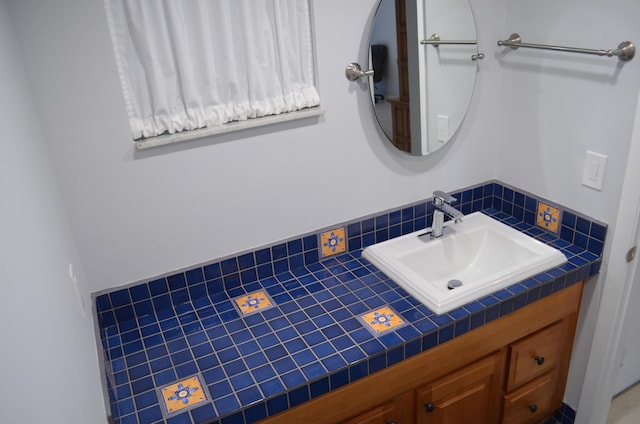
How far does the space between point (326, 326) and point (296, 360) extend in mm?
170

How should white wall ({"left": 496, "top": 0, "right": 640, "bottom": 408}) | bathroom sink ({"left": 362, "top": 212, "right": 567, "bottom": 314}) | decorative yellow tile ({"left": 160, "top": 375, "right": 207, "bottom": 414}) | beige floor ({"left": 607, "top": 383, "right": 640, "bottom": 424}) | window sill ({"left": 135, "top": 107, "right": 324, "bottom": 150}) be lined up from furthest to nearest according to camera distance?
1. beige floor ({"left": 607, "top": 383, "right": 640, "bottom": 424})
2. bathroom sink ({"left": 362, "top": 212, "right": 567, "bottom": 314})
3. white wall ({"left": 496, "top": 0, "right": 640, "bottom": 408})
4. window sill ({"left": 135, "top": 107, "right": 324, "bottom": 150})
5. decorative yellow tile ({"left": 160, "top": 375, "right": 207, "bottom": 414})

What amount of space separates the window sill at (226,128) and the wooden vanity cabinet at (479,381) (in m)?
0.83

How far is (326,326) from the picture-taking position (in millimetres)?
1589

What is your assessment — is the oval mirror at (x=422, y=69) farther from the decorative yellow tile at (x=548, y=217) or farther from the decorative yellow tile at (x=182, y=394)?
the decorative yellow tile at (x=182, y=394)

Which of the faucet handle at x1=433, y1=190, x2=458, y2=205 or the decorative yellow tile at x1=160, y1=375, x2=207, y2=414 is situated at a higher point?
the faucet handle at x1=433, y1=190, x2=458, y2=205

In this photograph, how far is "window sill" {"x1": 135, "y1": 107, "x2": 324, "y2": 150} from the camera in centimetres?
150

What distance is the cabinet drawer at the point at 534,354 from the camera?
186 centimetres

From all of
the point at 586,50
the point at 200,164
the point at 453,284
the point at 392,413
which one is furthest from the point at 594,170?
the point at 200,164

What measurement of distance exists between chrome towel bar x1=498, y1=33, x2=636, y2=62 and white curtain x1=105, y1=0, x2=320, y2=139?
79 centimetres

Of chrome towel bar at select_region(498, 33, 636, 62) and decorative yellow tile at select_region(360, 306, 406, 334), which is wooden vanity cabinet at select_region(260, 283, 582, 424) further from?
chrome towel bar at select_region(498, 33, 636, 62)

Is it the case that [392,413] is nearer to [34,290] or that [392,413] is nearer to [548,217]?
[548,217]

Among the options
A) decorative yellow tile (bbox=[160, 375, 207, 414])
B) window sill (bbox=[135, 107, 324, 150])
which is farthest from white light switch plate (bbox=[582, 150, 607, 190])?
decorative yellow tile (bbox=[160, 375, 207, 414])

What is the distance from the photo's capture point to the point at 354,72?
5.68ft

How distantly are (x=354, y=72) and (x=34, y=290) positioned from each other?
124 centimetres
